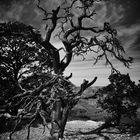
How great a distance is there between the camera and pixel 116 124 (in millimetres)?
15016

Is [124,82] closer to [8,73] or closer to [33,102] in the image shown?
[33,102]

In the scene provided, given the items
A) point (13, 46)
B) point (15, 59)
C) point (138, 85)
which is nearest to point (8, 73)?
point (15, 59)

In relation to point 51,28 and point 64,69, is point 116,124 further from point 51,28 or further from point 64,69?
point 51,28

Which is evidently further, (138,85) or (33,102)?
(138,85)

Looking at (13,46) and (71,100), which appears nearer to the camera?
(71,100)

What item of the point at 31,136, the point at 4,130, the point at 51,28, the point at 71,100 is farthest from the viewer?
the point at 4,130

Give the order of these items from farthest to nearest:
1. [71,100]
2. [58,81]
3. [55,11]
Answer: [55,11] → [71,100] → [58,81]

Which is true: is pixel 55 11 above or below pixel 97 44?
above

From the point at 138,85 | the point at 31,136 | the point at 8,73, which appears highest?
the point at 8,73

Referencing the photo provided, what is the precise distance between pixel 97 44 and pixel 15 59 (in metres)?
10.6

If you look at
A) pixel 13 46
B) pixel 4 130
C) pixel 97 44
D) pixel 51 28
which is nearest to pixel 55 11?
pixel 51 28

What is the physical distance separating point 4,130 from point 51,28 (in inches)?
444

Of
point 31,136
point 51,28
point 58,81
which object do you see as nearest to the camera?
point 58,81

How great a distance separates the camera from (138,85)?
48.1 feet
